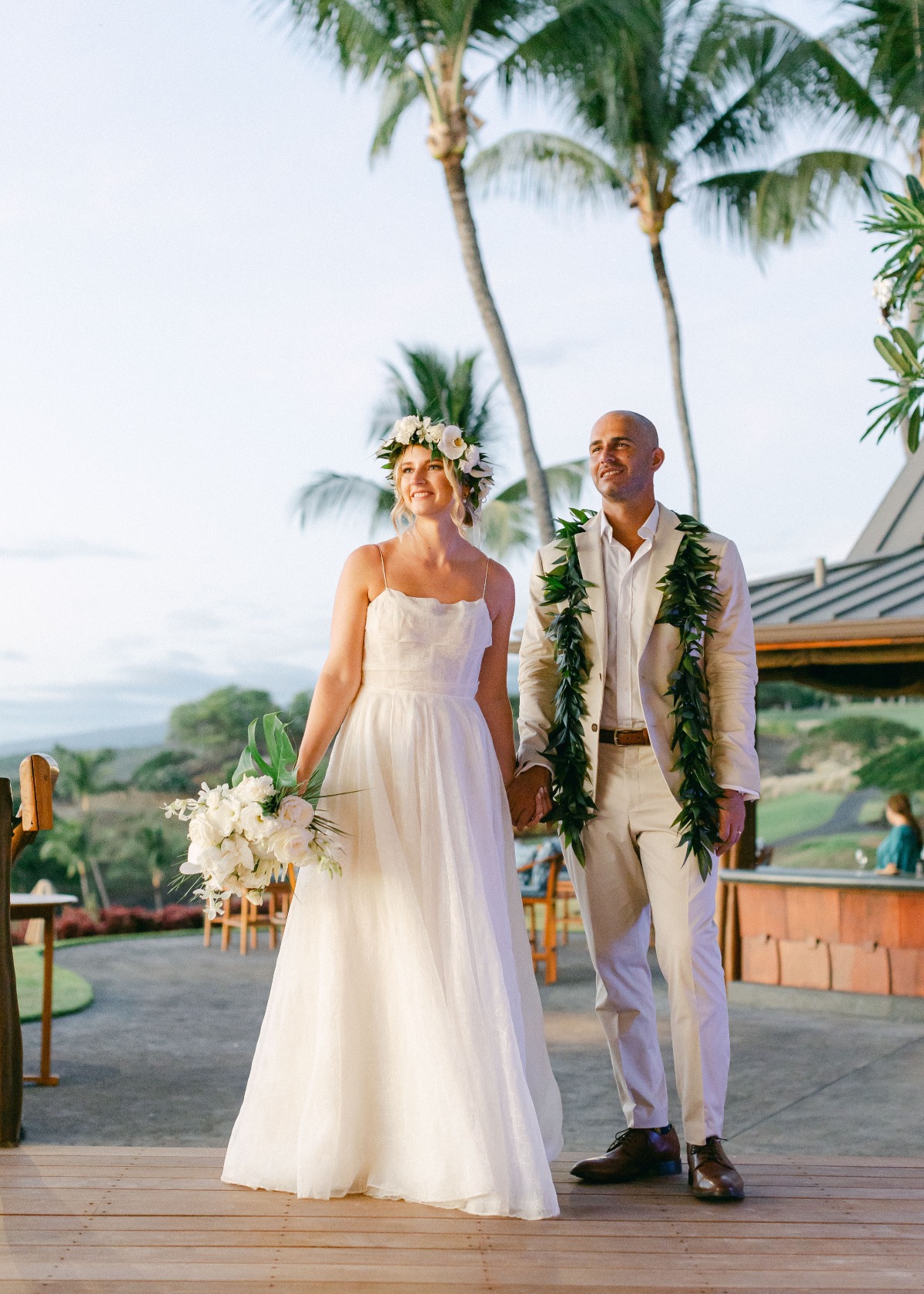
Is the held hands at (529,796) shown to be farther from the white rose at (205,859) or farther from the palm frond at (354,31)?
the palm frond at (354,31)

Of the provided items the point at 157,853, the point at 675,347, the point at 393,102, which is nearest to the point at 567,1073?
the point at 393,102

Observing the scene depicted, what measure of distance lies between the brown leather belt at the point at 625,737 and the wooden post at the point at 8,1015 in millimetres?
2009

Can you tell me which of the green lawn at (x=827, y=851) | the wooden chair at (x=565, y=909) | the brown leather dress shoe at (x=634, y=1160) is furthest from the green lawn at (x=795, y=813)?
the brown leather dress shoe at (x=634, y=1160)

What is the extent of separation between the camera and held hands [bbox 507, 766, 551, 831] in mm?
3926

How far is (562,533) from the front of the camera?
162 inches

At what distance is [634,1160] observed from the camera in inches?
150

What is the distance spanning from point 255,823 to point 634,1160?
1509 mm

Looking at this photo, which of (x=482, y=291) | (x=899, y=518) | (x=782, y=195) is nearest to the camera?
(x=899, y=518)

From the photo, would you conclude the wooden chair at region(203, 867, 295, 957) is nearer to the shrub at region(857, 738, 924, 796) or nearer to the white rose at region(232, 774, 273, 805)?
the white rose at region(232, 774, 273, 805)

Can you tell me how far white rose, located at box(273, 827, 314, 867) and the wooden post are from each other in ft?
4.21

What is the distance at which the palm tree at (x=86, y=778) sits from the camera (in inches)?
998

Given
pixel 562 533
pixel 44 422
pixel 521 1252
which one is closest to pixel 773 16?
pixel 562 533

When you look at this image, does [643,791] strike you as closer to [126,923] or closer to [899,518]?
[899,518]

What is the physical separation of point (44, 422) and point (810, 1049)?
38.4 meters
